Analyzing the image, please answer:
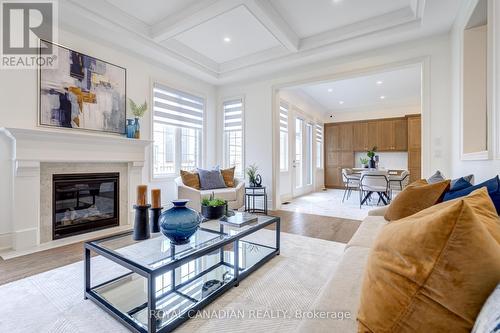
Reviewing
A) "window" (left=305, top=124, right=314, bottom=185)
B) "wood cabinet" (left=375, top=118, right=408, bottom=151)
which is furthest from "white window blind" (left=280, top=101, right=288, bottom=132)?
"wood cabinet" (left=375, top=118, right=408, bottom=151)

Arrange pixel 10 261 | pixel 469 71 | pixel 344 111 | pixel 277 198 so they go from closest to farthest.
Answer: pixel 10 261 → pixel 469 71 → pixel 277 198 → pixel 344 111

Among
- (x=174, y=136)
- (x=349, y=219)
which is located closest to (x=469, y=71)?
(x=349, y=219)

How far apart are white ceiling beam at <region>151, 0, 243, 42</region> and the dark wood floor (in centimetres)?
294

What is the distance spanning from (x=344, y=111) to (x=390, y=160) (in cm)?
225

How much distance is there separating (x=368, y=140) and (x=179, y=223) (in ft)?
25.3

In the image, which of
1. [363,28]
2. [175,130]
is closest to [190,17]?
[175,130]

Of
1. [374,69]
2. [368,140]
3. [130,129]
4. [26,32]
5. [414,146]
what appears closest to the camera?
[26,32]

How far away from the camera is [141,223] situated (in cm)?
187

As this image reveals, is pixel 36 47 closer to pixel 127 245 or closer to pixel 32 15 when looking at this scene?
pixel 32 15

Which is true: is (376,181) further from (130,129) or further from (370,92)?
(130,129)

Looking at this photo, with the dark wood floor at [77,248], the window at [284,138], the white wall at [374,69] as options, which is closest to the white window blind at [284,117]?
the window at [284,138]

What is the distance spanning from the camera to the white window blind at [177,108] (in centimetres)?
429

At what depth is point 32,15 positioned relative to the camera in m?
2.79

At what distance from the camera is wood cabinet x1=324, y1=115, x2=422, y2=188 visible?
23.7 feet
